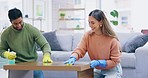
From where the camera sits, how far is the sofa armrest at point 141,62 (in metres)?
3.79

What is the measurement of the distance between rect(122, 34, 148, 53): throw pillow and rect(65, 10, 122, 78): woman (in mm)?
1820

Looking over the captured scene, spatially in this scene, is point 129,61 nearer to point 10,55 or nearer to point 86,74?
point 86,74

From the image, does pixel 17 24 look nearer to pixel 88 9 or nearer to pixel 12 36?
pixel 12 36

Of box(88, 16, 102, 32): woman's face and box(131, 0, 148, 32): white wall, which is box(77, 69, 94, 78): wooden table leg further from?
box(131, 0, 148, 32): white wall

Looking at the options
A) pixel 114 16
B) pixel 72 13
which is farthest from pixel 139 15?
pixel 72 13

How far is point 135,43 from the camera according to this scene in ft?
13.6

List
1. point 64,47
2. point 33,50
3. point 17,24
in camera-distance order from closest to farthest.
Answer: point 17,24 → point 33,50 → point 64,47

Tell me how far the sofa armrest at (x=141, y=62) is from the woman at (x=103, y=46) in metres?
1.50

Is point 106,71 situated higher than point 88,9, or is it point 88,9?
point 88,9

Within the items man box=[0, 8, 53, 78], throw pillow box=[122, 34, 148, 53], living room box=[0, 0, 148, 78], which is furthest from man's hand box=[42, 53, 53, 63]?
living room box=[0, 0, 148, 78]

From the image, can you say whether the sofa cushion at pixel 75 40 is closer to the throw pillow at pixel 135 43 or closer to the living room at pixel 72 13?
the living room at pixel 72 13

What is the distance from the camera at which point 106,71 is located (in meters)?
2.37

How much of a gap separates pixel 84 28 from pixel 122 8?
1061mm

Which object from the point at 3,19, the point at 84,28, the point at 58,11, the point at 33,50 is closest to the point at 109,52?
the point at 33,50
